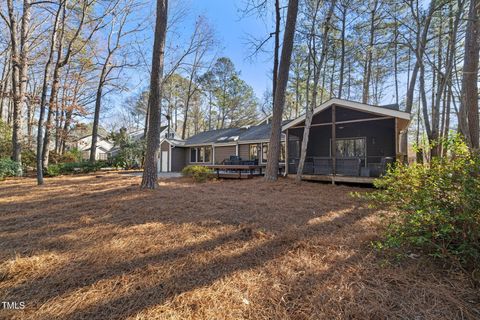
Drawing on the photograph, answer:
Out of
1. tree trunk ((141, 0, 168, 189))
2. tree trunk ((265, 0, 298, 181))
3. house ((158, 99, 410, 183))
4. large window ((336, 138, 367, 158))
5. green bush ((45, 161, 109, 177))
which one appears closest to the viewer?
tree trunk ((141, 0, 168, 189))

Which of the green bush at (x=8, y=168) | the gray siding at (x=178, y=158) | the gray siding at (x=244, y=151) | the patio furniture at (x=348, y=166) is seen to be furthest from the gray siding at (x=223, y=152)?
the green bush at (x=8, y=168)

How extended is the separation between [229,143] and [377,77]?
42.8 ft

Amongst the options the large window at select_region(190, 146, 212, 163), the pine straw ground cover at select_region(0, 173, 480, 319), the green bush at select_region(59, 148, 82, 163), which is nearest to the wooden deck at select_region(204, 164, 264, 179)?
the large window at select_region(190, 146, 212, 163)

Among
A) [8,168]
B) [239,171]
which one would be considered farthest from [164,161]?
[239,171]

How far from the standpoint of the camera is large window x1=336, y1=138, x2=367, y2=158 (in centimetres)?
1126

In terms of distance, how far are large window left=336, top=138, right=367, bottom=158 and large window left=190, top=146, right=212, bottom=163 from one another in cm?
999

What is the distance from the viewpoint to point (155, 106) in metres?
6.27

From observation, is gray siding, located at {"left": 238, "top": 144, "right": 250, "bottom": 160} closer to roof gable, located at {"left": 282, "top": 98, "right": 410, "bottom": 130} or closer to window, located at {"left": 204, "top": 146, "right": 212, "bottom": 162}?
window, located at {"left": 204, "top": 146, "right": 212, "bottom": 162}

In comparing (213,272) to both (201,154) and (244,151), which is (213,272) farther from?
(201,154)

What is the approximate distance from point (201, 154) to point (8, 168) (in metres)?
11.5

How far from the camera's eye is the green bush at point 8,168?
10410 mm

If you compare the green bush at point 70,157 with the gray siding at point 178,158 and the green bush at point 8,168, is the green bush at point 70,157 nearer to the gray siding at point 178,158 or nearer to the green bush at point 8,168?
the green bush at point 8,168

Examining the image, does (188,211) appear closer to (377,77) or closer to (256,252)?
(256,252)

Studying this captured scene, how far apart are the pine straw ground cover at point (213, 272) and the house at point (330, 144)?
204 inches
